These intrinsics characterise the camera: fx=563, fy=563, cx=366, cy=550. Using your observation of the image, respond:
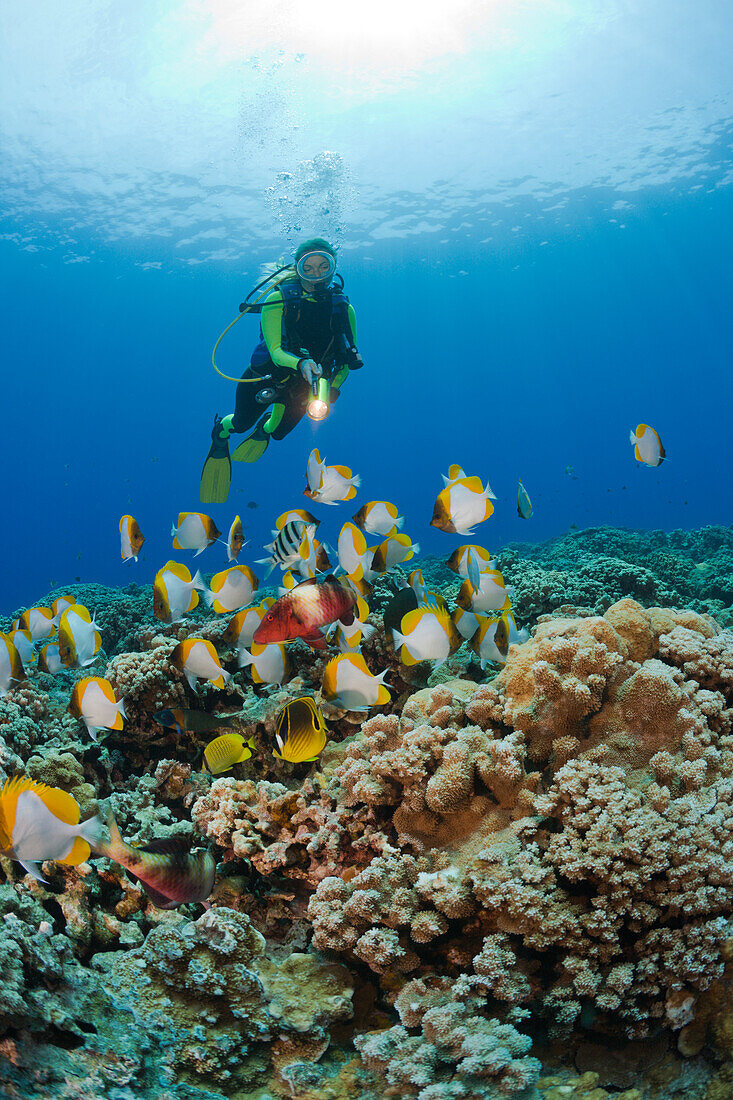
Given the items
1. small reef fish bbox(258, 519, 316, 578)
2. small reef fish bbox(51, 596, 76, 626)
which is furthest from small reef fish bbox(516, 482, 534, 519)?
small reef fish bbox(51, 596, 76, 626)

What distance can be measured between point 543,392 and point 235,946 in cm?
12982

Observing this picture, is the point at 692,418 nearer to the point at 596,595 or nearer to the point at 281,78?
the point at 281,78

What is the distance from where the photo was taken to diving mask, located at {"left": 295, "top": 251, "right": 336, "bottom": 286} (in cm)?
734

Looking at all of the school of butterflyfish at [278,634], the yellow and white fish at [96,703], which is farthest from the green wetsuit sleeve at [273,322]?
the yellow and white fish at [96,703]

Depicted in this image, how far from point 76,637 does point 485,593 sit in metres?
2.89

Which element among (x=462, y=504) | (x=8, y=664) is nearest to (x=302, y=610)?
(x=462, y=504)

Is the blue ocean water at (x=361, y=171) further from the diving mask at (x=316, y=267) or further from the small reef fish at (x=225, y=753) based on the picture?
the diving mask at (x=316, y=267)

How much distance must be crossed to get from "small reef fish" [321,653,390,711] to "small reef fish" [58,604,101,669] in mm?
2043

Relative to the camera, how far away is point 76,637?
4.00 meters

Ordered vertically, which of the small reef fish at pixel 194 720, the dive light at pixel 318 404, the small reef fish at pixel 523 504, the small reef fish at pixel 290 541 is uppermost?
the dive light at pixel 318 404

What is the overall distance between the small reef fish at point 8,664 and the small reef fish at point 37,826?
2.17m

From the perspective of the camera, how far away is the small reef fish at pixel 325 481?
4.09 meters

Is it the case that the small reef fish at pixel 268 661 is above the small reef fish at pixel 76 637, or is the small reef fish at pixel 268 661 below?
below

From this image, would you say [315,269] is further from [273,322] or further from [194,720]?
[194,720]
